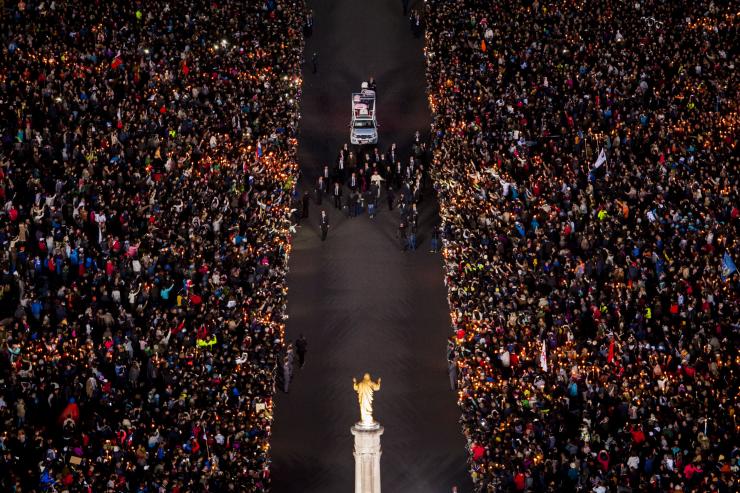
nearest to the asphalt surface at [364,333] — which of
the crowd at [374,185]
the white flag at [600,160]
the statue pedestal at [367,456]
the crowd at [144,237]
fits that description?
the crowd at [374,185]

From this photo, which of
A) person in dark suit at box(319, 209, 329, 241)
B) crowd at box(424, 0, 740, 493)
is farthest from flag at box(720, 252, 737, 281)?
person in dark suit at box(319, 209, 329, 241)

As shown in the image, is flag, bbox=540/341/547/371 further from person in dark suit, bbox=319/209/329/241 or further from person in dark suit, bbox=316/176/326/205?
person in dark suit, bbox=316/176/326/205

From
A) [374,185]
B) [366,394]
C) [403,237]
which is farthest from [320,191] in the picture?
[366,394]

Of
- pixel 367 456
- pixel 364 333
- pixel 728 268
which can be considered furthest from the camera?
pixel 364 333

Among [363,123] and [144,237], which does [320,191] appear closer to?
[363,123]

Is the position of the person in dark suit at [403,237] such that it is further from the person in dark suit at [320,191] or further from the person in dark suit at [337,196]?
the person in dark suit at [320,191]

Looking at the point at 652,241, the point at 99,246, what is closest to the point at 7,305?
the point at 99,246

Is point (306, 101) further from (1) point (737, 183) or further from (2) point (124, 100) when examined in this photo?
(1) point (737, 183)
